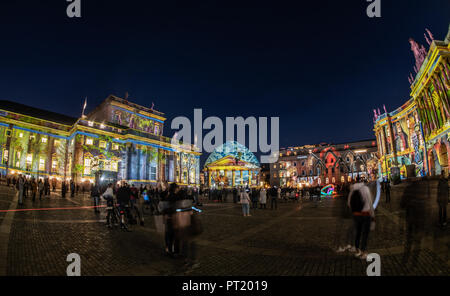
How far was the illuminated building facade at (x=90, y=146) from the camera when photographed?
38781mm

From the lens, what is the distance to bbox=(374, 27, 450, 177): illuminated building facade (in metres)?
32.8

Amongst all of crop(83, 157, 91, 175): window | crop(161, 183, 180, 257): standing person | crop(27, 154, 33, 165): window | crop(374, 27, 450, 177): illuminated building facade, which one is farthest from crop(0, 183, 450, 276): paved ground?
crop(27, 154, 33, 165): window

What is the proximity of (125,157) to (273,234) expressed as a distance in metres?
47.8

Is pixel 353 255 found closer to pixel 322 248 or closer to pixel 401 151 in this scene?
pixel 322 248

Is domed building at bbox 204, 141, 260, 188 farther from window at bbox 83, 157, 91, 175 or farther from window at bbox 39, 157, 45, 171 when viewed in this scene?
window at bbox 39, 157, 45, 171

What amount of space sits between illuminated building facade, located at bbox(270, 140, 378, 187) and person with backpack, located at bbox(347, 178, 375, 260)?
7612cm

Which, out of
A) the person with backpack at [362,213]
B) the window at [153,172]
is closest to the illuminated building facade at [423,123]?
the person with backpack at [362,213]

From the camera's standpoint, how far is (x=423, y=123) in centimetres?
4150

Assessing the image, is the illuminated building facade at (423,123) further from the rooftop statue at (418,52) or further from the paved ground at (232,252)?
the paved ground at (232,252)

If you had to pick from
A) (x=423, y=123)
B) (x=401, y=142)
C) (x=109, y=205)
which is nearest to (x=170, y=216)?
(x=109, y=205)

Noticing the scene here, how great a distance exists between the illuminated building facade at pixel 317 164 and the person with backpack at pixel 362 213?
76.1 m

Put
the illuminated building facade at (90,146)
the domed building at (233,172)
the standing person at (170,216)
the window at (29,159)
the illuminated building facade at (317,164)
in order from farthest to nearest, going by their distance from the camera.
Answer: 1. the domed building at (233,172)
2. the illuminated building facade at (317,164)
3. the window at (29,159)
4. the illuminated building facade at (90,146)
5. the standing person at (170,216)

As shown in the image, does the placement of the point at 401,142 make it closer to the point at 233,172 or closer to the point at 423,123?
the point at 423,123

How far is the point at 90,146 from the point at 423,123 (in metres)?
62.1
